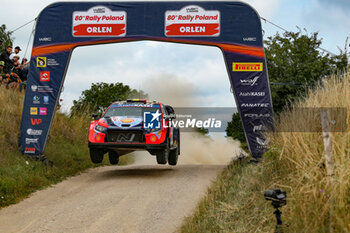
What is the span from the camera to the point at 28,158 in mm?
14984

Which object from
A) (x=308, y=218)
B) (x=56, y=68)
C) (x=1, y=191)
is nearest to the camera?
(x=308, y=218)

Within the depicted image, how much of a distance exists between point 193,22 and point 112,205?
6.85 metres

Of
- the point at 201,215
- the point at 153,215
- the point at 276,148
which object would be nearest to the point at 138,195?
the point at 153,215

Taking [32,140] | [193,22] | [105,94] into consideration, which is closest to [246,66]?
[193,22]

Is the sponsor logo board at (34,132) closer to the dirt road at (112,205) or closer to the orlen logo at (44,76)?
the orlen logo at (44,76)

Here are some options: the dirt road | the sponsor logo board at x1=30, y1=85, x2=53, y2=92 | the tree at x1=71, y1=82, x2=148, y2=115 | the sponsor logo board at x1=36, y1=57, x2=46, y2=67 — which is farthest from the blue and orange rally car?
the tree at x1=71, y1=82, x2=148, y2=115

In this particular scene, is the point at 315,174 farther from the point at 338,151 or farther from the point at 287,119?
the point at 287,119

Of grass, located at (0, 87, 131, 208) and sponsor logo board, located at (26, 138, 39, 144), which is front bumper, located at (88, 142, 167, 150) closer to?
grass, located at (0, 87, 131, 208)

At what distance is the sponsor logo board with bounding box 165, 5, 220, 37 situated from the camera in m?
14.3

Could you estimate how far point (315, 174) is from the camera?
22.5ft

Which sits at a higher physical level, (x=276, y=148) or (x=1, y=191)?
(x=276, y=148)

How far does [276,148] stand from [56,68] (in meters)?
8.66

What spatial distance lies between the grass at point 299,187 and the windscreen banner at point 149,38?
3.75m

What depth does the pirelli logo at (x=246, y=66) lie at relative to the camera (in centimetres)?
1424
